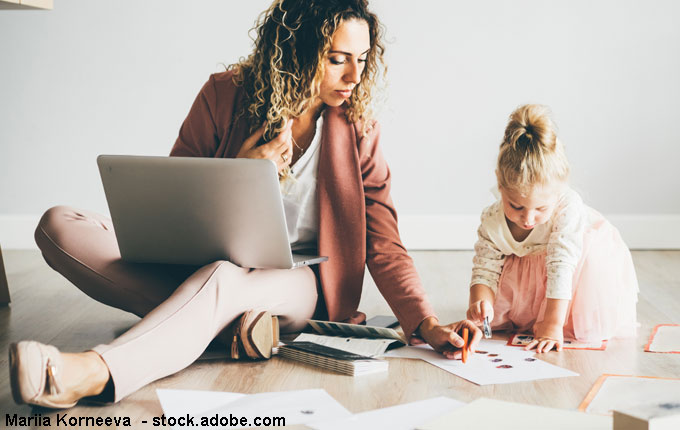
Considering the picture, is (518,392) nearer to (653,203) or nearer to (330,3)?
(330,3)

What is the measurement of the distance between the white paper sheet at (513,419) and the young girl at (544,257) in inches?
17.9

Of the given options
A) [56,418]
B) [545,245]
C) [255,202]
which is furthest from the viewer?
[545,245]

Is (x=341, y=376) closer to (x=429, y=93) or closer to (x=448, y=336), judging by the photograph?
(x=448, y=336)

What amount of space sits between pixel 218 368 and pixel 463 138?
1984 millimetres

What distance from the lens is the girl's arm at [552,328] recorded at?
1843mm

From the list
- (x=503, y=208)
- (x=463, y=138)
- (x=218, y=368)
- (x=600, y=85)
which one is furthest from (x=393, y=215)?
(x=600, y=85)

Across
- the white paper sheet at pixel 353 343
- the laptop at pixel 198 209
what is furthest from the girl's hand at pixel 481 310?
the laptop at pixel 198 209

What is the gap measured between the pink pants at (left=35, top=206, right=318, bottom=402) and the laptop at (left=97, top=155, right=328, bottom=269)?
7 centimetres

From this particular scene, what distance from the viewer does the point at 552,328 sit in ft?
6.12

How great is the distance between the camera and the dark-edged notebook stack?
167 centimetres

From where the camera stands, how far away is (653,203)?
11.1ft

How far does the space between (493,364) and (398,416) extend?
383mm

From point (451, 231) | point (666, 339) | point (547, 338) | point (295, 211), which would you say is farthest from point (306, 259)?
point (451, 231)

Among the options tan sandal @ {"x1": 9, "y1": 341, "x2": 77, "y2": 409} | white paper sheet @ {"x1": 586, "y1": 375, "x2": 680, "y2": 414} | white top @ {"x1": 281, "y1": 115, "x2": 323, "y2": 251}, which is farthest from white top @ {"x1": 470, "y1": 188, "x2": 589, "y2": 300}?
tan sandal @ {"x1": 9, "y1": 341, "x2": 77, "y2": 409}
